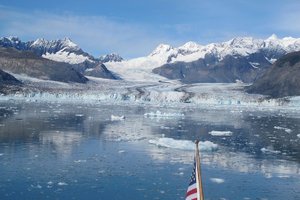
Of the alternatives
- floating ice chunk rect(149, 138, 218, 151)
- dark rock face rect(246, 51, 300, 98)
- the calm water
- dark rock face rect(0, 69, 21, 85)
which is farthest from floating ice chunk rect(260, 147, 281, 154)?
dark rock face rect(0, 69, 21, 85)

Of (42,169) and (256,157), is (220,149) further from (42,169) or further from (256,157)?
(42,169)

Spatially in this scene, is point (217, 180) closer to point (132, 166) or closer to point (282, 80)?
point (132, 166)

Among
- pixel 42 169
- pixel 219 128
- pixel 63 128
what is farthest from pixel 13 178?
pixel 219 128

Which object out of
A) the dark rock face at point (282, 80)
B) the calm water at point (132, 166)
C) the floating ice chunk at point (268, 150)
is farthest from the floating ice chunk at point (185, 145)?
the dark rock face at point (282, 80)

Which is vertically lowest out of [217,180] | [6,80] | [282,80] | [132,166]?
[217,180]

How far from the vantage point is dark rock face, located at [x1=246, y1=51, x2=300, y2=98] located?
147075mm

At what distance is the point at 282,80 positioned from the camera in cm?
15575

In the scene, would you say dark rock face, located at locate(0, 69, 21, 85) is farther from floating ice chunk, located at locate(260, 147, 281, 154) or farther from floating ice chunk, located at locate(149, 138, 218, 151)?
floating ice chunk, located at locate(260, 147, 281, 154)

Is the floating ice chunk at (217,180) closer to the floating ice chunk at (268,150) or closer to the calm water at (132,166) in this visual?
the calm water at (132,166)

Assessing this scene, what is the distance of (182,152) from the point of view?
98.5 ft

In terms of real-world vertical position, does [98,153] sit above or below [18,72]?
below

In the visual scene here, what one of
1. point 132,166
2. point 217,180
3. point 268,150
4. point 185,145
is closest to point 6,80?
point 185,145

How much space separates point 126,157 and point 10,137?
1045cm

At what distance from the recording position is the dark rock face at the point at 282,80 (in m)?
147
